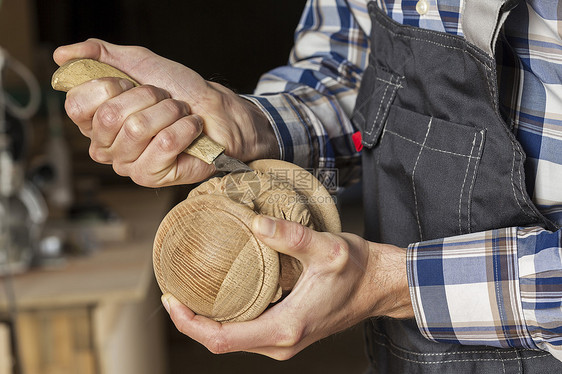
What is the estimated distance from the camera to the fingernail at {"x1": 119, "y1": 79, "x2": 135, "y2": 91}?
72cm

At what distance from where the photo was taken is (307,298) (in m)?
0.72

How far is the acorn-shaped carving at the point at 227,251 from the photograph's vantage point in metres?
0.70

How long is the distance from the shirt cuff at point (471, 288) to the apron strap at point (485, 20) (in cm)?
23

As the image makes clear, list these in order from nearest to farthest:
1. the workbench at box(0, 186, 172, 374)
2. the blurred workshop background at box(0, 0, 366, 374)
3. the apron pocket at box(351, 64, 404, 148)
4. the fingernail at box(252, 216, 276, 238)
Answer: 1. the fingernail at box(252, 216, 276, 238)
2. the apron pocket at box(351, 64, 404, 148)
3. the blurred workshop background at box(0, 0, 366, 374)
4. the workbench at box(0, 186, 172, 374)

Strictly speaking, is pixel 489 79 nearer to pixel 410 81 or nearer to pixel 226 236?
pixel 410 81

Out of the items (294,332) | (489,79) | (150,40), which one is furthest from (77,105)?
(489,79)

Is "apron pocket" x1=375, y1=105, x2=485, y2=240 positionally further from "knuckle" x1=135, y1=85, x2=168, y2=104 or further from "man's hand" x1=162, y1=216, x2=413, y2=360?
"knuckle" x1=135, y1=85, x2=168, y2=104

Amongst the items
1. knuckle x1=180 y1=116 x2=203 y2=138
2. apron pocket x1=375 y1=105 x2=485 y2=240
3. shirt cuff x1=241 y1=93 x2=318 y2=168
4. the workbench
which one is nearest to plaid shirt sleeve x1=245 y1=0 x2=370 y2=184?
shirt cuff x1=241 y1=93 x2=318 y2=168

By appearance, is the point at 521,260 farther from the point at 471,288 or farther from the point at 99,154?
the point at 99,154

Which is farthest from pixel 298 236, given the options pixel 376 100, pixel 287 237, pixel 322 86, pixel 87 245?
pixel 87 245

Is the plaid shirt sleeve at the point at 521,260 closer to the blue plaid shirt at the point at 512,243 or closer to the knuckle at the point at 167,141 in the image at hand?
the blue plaid shirt at the point at 512,243

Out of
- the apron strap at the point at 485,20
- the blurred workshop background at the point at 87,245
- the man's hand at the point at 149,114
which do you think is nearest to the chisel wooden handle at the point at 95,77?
the man's hand at the point at 149,114

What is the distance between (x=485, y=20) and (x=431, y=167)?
0.20m

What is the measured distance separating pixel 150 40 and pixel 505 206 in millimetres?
538
